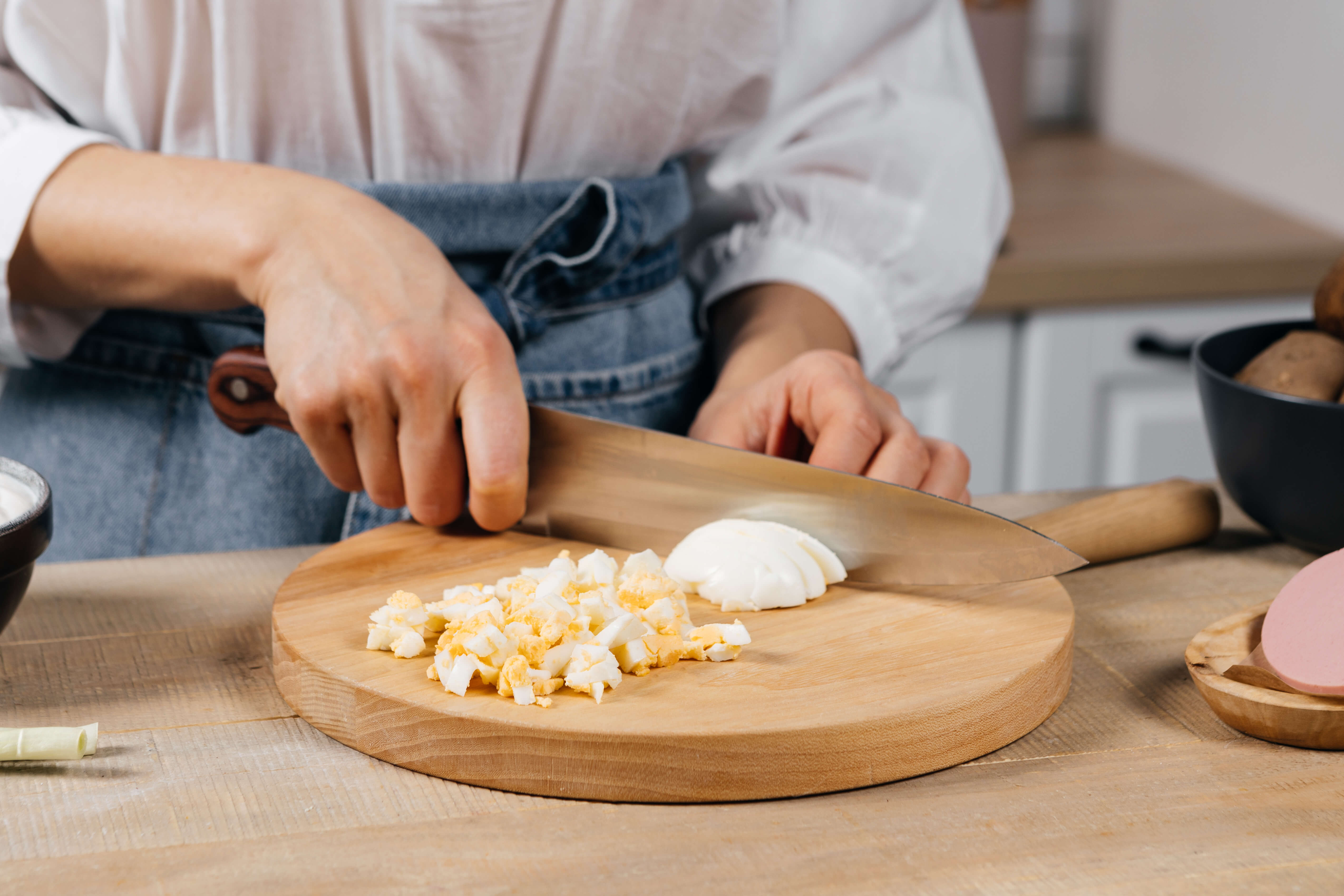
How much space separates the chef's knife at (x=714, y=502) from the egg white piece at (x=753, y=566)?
2 cm

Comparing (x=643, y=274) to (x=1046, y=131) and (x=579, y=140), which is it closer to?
(x=579, y=140)

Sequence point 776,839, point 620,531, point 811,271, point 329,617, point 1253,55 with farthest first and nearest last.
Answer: point 1253,55 → point 811,271 → point 620,531 → point 329,617 → point 776,839

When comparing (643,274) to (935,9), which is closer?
(643,274)

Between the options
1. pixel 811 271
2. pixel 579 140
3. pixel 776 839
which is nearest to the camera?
pixel 776 839

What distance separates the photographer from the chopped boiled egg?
60 cm

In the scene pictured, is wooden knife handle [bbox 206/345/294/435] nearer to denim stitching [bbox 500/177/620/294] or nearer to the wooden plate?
denim stitching [bbox 500/177/620/294]

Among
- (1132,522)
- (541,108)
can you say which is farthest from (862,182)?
(1132,522)

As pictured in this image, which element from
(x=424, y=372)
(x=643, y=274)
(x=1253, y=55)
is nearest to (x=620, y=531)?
(x=424, y=372)

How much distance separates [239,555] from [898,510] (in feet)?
1.44

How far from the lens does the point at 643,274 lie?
100 cm

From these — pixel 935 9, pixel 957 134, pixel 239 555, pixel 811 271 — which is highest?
pixel 935 9

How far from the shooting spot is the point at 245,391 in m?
0.82

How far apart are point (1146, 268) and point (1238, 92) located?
62cm

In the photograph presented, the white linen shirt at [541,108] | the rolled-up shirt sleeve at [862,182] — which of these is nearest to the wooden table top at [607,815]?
the white linen shirt at [541,108]
